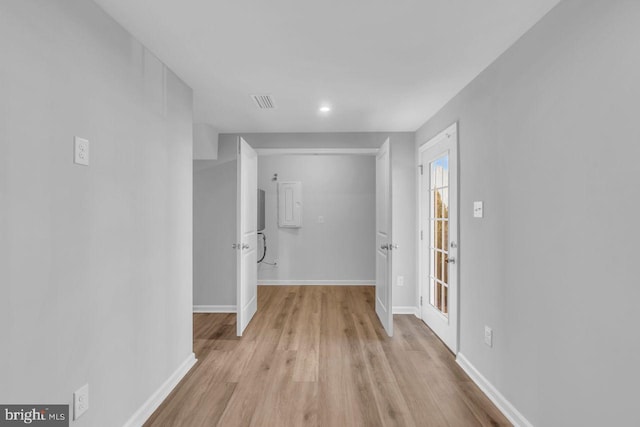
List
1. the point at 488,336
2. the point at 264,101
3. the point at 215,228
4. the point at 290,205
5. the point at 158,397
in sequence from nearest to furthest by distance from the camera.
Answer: the point at 158,397 < the point at 488,336 < the point at 264,101 < the point at 215,228 < the point at 290,205

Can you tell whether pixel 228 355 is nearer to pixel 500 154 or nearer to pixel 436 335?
pixel 436 335

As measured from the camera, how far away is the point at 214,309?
13.9ft

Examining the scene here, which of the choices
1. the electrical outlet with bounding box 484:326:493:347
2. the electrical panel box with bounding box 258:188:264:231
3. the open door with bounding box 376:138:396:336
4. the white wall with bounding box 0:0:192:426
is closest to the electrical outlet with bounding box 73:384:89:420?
the white wall with bounding box 0:0:192:426

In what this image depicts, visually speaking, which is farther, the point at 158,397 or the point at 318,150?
the point at 318,150

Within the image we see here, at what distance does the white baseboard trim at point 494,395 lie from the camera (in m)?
1.92

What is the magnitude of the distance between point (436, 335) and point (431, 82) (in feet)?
8.17

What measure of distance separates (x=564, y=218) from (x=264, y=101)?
8.07 ft

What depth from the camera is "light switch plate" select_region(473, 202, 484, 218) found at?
2.41m

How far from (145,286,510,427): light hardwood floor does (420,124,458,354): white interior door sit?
255 mm

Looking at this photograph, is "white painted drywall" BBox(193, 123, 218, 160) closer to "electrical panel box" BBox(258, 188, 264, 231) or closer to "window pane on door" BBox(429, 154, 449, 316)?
"electrical panel box" BBox(258, 188, 264, 231)

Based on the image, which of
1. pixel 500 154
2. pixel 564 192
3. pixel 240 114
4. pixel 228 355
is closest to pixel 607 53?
pixel 564 192

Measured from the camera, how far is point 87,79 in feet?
5.12
